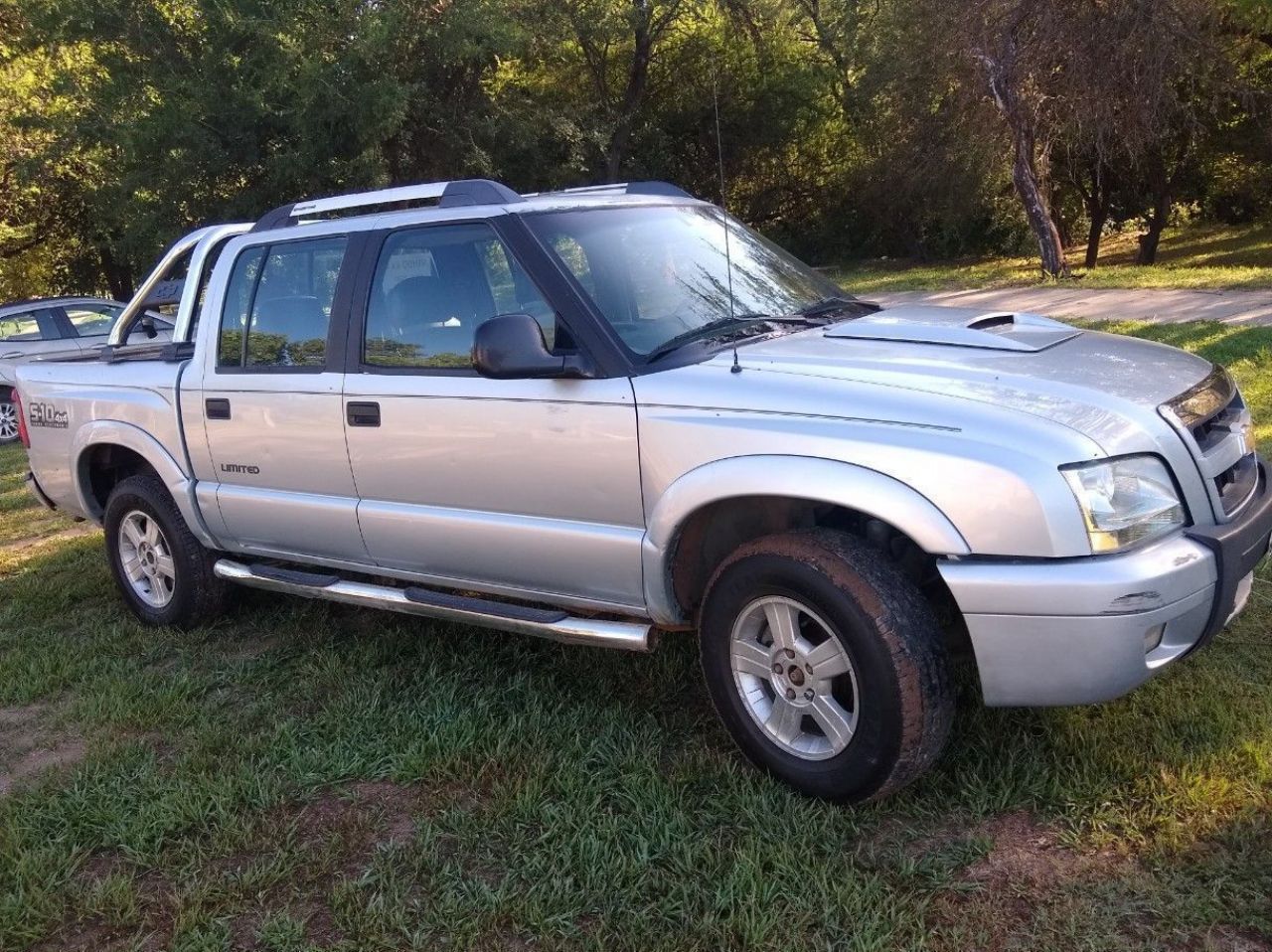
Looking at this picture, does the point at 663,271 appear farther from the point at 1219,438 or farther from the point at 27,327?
the point at 27,327

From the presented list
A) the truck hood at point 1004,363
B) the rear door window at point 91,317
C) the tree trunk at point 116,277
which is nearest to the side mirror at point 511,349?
the truck hood at point 1004,363

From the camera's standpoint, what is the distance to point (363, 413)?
4.21 m

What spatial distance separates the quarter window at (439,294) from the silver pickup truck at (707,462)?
0.01m

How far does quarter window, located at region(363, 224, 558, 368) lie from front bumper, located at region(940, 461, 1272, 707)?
5.90 ft

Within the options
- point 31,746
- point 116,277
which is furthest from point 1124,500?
point 116,277

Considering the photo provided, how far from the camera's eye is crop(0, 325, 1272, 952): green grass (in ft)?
9.27

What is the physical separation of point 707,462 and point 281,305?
228cm

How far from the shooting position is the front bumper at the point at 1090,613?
282cm

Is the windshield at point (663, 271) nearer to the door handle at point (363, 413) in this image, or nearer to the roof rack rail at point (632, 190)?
the roof rack rail at point (632, 190)

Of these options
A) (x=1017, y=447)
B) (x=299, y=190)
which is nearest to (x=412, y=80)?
(x=299, y=190)

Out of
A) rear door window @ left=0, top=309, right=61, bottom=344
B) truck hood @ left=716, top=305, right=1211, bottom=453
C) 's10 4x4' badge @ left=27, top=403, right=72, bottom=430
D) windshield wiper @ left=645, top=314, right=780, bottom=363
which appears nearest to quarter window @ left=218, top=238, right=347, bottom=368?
's10 4x4' badge @ left=27, top=403, right=72, bottom=430

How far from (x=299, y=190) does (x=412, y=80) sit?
9.67ft

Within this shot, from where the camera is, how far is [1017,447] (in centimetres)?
286

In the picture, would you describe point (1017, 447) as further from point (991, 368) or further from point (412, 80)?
point (412, 80)
